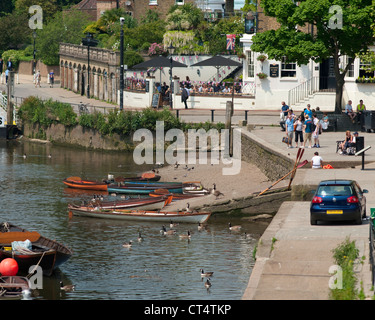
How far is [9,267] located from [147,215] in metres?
11.1

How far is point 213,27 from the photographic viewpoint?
268 feet

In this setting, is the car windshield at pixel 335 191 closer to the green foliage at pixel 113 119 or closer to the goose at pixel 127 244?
the goose at pixel 127 244

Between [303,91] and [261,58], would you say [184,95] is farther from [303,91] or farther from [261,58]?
[303,91]

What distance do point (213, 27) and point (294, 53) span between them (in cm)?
3029

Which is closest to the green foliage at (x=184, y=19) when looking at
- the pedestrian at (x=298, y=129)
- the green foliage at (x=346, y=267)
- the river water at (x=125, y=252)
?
the river water at (x=125, y=252)

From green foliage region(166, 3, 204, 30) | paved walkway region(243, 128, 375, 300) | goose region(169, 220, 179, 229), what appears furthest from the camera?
green foliage region(166, 3, 204, 30)

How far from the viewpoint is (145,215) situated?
129 ft

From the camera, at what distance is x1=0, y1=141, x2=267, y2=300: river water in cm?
2878

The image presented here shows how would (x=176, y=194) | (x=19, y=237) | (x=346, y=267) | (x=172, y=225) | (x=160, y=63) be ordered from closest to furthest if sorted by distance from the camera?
1. (x=346, y=267)
2. (x=19, y=237)
3. (x=172, y=225)
4. (x=176, y=194)
5. (x=160, y=63)

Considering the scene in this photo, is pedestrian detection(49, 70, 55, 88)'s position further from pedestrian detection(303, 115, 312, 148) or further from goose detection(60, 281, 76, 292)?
goose detection(60, 281, 76, 292)

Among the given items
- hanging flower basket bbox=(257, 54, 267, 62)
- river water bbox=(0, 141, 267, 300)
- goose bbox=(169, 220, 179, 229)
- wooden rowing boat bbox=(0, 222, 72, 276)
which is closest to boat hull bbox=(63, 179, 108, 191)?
river water bbox=(0, 141, 267, 300)

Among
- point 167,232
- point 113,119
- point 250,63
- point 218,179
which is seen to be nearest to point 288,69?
point 250,63

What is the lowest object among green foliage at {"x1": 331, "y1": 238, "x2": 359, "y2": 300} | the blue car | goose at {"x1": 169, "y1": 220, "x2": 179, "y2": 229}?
goose at {"x1": 169, "y1": 220, "x2": 179, "y2": 229}
